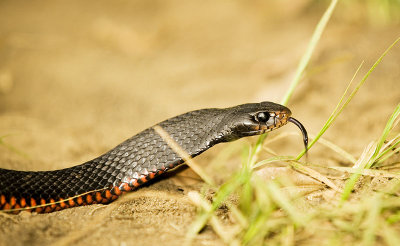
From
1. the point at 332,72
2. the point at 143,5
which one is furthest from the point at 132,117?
the point at 143,5

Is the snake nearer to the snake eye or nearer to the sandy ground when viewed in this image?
the snake eye

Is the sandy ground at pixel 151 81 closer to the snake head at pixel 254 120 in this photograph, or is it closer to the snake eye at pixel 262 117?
the snake head at pixel 254 120

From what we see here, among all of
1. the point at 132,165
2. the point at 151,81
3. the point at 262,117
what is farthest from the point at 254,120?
the point at 151,81

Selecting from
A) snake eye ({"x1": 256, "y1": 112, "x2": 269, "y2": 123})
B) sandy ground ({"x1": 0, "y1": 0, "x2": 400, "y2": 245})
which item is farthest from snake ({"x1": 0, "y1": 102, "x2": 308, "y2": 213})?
sandy ground ({"x1": 0, "y1": 0, "x2": 400, "y2": 245})

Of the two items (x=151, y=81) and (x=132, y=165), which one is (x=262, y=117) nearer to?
(x=132, y=165)

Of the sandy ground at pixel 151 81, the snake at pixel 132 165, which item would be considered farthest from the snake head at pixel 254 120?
the sandy ground at pixel 151 81

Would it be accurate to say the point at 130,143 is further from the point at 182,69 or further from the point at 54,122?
the point at 182,69
